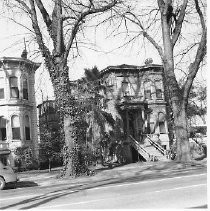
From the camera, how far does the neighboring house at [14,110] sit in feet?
101

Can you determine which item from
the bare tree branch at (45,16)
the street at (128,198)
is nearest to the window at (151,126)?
the bare tree branch at (45,16)

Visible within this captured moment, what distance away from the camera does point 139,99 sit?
3869 centimetres

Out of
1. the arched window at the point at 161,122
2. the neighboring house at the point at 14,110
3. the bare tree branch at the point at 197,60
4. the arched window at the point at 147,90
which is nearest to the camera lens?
the bare tree branch at the point at 197,60

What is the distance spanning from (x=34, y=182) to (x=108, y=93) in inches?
864

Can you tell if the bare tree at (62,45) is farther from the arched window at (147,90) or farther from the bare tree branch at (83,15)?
the arched window at (147,90)

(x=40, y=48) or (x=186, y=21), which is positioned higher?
(x=186, y=21)

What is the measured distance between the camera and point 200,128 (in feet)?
134

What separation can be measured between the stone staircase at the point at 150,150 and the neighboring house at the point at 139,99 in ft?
6.21

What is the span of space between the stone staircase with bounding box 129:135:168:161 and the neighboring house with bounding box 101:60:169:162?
1.89 meters

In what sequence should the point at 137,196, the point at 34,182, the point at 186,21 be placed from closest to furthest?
the point at 137,196
the point at 34,182
the point at 186,21

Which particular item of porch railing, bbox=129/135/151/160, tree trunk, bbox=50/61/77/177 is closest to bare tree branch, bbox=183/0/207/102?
tree trunk, bbox=50/61/77/177

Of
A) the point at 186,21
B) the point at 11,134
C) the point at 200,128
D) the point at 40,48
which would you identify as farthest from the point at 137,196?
the point at 200,128

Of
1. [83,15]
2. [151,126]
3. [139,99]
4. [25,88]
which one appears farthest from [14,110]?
[151,126]

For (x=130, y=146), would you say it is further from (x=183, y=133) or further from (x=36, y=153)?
(x=183, y=133)
